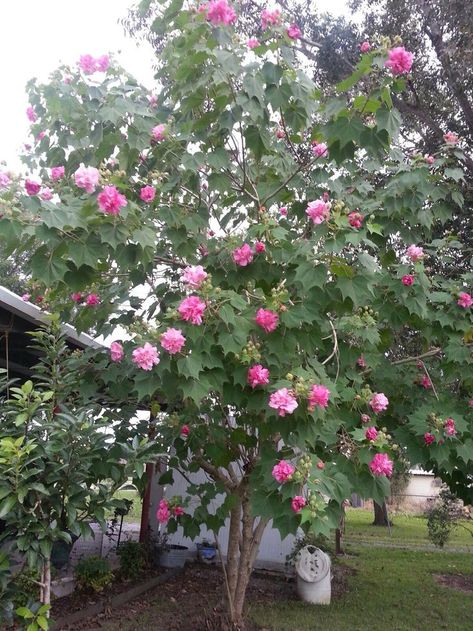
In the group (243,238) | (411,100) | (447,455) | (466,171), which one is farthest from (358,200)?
(411,100)

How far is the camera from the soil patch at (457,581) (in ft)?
29.6

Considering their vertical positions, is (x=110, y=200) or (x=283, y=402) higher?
(x=110, y=200)

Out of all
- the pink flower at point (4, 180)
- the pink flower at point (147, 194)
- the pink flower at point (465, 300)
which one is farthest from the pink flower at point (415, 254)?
the pink flower at point (4, 180)

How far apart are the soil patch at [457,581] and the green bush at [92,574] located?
17.4ft

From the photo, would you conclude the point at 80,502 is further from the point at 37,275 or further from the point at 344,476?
the point at 344,476

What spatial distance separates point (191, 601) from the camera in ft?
23.4

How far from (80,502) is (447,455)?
8.43 ft

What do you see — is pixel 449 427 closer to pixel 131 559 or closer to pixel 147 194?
pixel 147 194

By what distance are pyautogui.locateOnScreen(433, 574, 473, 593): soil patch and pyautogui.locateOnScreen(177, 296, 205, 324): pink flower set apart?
7.61 meters

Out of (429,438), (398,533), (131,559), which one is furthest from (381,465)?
(398,533)

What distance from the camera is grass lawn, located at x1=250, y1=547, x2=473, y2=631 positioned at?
6.54m

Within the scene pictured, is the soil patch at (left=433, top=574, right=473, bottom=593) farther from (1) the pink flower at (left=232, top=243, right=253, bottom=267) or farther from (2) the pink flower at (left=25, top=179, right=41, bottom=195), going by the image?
(2) the pink flower at (left=25, top=179, right=41, bottom=195)

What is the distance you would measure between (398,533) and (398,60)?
15.3 meters

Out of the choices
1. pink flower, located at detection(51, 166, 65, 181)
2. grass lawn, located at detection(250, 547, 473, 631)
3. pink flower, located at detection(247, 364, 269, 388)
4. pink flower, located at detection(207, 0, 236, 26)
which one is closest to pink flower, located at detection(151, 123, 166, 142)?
pink flower, located at detection(51, 166, 65, 181)
